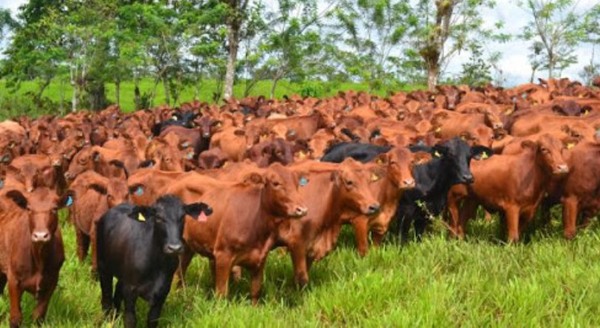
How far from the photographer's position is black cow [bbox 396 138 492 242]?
376 inches

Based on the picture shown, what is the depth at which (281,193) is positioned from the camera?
7.34 meters

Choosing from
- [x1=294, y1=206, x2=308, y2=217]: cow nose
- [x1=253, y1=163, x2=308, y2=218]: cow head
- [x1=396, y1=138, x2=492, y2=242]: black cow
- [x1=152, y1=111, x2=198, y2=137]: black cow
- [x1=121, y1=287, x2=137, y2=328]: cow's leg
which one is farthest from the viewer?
[x1=152, y1=111, x2=198, y2=137]: black cow

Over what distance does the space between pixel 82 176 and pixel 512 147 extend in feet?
20.1

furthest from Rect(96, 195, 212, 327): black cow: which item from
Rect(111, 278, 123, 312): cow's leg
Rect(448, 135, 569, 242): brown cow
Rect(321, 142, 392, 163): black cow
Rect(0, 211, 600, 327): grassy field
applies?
Rect(321, 142, 392, 163): black cow

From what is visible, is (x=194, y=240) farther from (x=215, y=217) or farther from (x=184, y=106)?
(x=184, y=106)

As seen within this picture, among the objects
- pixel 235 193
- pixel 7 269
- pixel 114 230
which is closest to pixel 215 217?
pixel 235 193

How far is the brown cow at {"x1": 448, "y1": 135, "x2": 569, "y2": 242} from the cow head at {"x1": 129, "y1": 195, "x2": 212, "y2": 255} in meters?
4.19

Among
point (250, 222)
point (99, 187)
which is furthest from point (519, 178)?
point (99, 187)

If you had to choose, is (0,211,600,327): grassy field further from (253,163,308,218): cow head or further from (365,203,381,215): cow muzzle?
(253,163,308,218): cow head

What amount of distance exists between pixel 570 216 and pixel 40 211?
254 inches

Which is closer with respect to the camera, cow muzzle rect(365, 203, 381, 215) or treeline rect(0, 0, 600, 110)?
cow muzzle rect(365, 203, 381, 215)

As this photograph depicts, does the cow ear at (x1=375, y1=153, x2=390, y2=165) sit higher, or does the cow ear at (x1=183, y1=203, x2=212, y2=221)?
the cow ear at (x1=375, y1=153, x2=390, y2=165)

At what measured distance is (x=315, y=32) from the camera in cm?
3794

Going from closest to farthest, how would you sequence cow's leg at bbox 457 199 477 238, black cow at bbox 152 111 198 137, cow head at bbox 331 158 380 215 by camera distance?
cow head at bbox 331 158 380 215 < cow's leg at bbox 457 199 477 238 < black cow at bbox 152 111 198 137
